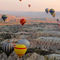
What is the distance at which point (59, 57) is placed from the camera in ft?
128

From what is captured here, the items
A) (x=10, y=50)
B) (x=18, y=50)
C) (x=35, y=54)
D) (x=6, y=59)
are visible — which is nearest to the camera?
(x=18, y=50)

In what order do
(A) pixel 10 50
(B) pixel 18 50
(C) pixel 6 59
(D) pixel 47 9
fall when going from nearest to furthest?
(B) pixel 18 50 → (A) pixel 10 50 → (C) pixel 6 59 → (D) pixel 47 9

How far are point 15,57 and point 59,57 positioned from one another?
264 inches

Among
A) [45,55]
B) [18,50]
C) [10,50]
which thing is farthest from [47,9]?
[18,50]

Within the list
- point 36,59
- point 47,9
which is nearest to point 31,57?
point 36,59

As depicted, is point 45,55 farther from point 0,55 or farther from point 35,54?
point 0,55

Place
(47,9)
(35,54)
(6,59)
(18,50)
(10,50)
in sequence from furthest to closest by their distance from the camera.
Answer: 1. (47,9)
2. (35,54)
3. (6,59)
4. (10,50)
5. (18,50)

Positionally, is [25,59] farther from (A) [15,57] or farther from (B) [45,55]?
(B) [45,55]

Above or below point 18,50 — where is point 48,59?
below

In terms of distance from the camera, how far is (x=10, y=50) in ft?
→ 108

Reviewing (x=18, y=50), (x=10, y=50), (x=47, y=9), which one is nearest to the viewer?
(x=18, y=50)

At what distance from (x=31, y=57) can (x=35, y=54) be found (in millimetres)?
1708

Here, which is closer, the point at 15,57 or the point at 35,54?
the point at 15,57

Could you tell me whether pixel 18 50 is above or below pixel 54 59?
above
